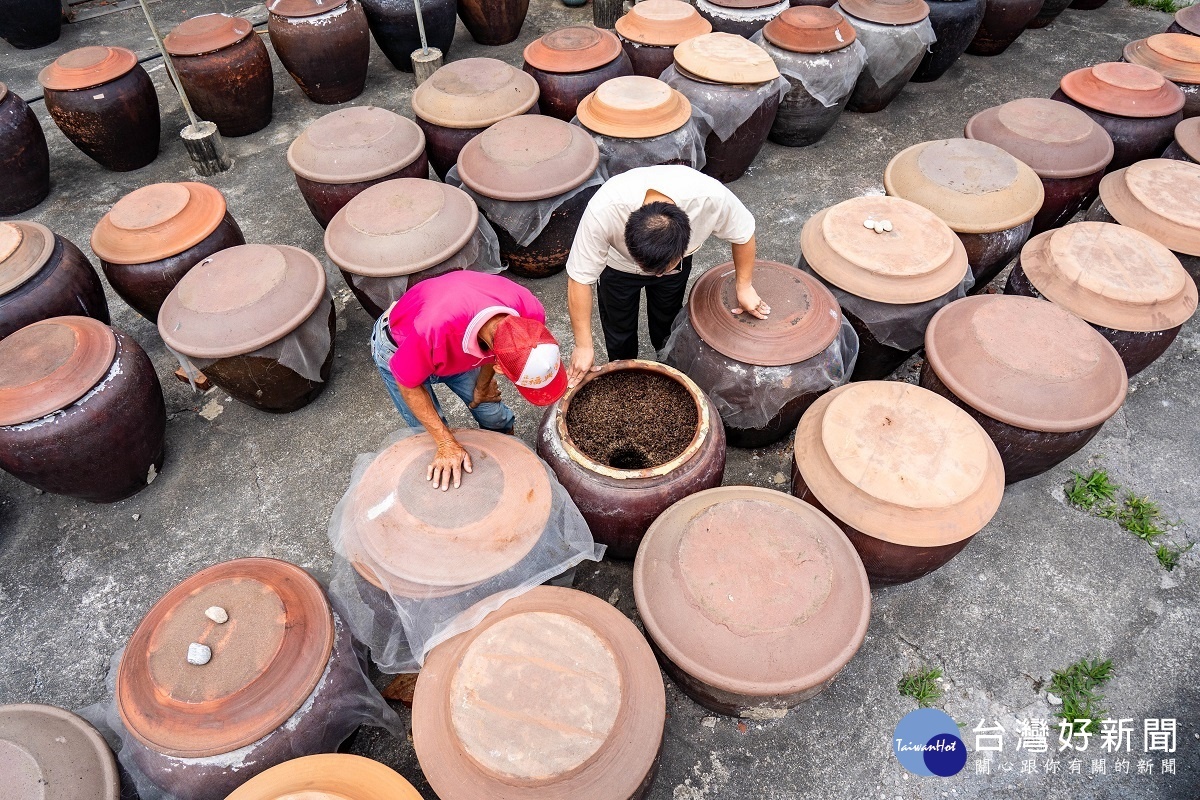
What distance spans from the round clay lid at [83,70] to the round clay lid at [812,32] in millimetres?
5292

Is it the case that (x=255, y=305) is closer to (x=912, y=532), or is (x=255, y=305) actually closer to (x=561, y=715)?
(x=561, y=715)

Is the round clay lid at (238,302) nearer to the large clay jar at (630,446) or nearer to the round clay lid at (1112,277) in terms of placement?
the large clay jar at (630,446)

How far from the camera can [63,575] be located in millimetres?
3229

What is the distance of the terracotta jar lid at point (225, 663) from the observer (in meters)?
2.02

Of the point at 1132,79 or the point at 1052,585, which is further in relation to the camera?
the point at 1132,79

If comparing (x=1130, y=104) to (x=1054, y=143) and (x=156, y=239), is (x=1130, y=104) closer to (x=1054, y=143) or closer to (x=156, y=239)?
(x=1054, y=143)

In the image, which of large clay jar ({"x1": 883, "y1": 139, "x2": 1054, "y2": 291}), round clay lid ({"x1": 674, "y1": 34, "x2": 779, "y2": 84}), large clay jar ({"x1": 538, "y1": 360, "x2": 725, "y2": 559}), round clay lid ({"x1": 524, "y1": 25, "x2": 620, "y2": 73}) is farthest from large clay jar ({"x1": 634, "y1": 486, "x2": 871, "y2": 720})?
round clay lid ({"x1": 524, "y1": 25, "x2": 620, "y2": 73})

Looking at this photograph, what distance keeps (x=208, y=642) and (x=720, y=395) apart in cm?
233

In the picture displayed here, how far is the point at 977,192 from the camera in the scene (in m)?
3.63

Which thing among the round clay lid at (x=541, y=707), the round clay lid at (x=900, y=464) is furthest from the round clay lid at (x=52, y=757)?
the round clay lid at (x=900, y=464)

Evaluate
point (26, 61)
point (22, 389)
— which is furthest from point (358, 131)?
point (26, 61)

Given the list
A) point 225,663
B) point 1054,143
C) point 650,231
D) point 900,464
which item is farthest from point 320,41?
point 900,464

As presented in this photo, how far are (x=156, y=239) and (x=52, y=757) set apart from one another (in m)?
2.80

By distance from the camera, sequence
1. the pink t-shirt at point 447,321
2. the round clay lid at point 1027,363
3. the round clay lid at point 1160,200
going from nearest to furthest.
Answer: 1. the pink t-shirt at point 447,321
2. the round clay lid at point 1027,363
3. the round clay lid at point 1160,200
